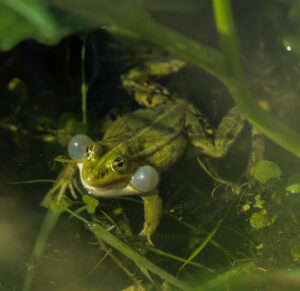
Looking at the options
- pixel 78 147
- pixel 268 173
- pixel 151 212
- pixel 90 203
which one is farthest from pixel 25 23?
pixel 268 173

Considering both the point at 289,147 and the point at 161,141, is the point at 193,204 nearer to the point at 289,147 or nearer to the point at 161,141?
the point at 161,141

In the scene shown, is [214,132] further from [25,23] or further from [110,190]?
[25,23]

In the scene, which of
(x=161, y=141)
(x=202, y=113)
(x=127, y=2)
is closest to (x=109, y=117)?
(x=161, y=141)

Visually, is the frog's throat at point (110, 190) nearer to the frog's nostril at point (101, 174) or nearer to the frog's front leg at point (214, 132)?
the frog's nostril at point (101, 174)

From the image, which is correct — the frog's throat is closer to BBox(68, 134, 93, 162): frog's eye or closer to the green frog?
the green frog

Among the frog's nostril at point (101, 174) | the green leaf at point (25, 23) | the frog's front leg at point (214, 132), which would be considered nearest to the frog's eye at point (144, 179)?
the frog's nostril at point (101, 174)

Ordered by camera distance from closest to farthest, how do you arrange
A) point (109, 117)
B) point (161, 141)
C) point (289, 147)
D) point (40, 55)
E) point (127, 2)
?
point (127, 2) < point (289, 147) < point (161, 141) < point (109, 117) < point (40, 55)
